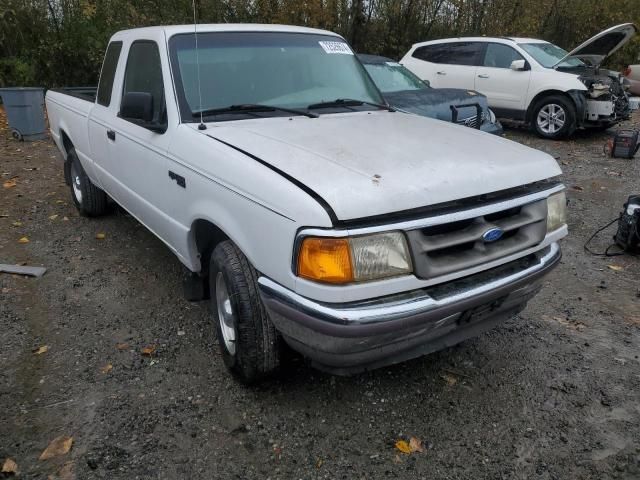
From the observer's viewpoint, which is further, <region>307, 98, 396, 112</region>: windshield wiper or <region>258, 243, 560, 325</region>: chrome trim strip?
<region>307, 98, 396, 112</region>: windshield wiper

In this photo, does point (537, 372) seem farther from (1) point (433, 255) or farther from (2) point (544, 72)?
(2) point (544, 72)

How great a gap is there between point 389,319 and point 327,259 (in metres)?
0.36

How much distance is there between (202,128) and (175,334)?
1.41 meters

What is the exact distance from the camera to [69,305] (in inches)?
153

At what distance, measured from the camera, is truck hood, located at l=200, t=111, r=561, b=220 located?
2227 millimetres

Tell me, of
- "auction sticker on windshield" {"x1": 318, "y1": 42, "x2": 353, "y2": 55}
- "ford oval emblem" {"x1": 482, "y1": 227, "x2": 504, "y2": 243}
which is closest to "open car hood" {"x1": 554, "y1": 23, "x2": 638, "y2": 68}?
"auction sticker on windshield" {"x1": 318, "y1": 42, "x2": 353, "y2": 55}

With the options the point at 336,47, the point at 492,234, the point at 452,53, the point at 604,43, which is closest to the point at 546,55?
the point at 452,53

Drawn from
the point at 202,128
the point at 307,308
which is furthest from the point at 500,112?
the point at 307,308

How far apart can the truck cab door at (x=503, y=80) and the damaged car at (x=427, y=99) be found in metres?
2.92

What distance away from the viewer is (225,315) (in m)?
3.04

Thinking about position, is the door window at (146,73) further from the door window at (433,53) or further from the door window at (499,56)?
the door window at (433,53)

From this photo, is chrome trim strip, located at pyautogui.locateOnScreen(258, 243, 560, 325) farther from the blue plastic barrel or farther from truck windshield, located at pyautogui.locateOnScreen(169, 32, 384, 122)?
the blue plastic barrel

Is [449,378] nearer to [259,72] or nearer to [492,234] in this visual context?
[492,234]

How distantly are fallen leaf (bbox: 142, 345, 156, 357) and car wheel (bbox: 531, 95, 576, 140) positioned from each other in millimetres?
8790
